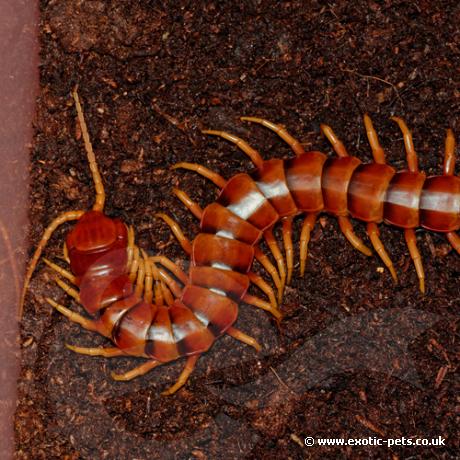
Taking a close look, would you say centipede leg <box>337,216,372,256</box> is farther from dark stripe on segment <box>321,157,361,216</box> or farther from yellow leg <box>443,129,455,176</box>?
yellow leg <box>443,129,455,176</box>

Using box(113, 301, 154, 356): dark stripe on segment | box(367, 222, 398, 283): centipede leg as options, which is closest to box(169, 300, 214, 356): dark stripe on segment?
box(113, 301, 154, 356): dark stripe on segment

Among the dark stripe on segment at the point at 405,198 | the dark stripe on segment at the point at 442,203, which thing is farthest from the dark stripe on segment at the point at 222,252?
the dark stripe on segment at the point at 442,203

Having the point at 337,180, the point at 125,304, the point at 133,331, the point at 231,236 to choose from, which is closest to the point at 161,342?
the point at 133,331

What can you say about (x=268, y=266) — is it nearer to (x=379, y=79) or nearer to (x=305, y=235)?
(x=305, y=235)

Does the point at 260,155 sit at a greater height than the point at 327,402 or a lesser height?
greater

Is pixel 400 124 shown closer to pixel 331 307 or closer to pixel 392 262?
pixel 392 262

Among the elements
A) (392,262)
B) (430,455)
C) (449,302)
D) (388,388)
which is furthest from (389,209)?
(430,455)
